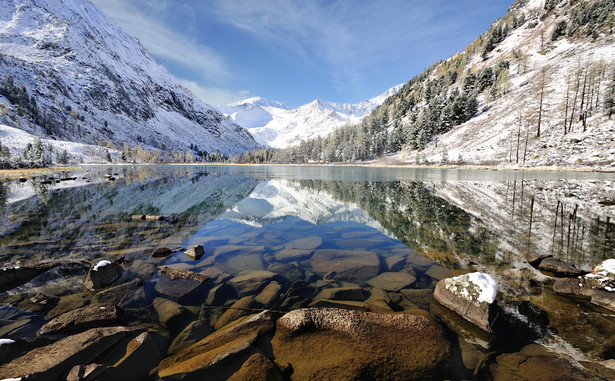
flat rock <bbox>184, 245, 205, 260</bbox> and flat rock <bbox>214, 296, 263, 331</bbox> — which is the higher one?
flat rock <bbox>184, 245, 205, 260</bbox>

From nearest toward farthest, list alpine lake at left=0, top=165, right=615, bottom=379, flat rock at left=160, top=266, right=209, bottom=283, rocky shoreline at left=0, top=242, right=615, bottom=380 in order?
rocky shoreline at left=0, top=242, right=615, bottom=380 < alpine lake at left=0, top=165, right=615, bottom=379 < flat rock at left=160, top=266, right=209, bottom=283

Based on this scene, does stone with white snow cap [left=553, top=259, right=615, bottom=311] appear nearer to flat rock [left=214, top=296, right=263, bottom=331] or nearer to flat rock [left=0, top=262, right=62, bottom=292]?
flat rock [left=214, top=296, right=263, bottom=331]

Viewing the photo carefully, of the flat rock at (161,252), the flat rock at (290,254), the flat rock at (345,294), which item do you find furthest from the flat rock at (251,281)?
the flat rock at (161,252)

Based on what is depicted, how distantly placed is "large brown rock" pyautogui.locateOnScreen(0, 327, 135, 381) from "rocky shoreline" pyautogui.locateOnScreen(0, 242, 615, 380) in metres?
0.02

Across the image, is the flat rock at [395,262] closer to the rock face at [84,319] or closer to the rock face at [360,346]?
the rock face at [360,346]

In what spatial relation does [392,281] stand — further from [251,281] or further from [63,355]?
[63,355]

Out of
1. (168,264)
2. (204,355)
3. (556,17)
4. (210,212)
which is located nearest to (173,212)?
(210,212)

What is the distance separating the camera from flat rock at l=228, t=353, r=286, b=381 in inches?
196

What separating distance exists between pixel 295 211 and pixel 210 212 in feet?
26.4

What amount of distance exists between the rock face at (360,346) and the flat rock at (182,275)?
4.59 meters

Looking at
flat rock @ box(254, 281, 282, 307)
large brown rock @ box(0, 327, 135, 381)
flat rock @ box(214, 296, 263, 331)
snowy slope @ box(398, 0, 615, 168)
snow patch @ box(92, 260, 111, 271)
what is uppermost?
snowy slope @ box(398, 0, 615, 168)

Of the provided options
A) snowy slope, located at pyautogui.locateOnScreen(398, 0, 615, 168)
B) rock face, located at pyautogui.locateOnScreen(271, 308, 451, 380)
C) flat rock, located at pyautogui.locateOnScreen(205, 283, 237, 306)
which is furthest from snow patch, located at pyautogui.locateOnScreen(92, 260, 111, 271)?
snowy slope, located at pyautogui.locateOnScreen(398, 0, 615, 168)

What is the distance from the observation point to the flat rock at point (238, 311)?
7.15m

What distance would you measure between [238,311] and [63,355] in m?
3.86
